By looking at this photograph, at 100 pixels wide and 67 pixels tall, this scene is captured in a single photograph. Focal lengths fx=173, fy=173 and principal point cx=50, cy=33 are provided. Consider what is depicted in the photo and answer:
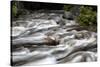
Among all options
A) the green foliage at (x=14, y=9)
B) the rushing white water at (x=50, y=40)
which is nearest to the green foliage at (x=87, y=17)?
the rushing white water at (x=50, y=40)

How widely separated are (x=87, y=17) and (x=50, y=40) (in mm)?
575

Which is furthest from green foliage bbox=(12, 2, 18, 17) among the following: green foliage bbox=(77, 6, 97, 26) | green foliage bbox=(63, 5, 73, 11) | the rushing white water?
green foliage bbox=(77, 6, 97, 26)

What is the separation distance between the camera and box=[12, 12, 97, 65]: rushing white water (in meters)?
1.94

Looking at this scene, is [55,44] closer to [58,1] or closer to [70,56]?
[70,56]

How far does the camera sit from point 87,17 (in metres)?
2.21

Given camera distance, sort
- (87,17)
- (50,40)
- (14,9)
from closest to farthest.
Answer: (14,9)
(50,40)
(87,17)

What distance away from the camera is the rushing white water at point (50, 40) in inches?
76.3

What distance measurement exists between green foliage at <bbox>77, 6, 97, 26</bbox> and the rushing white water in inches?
3.5

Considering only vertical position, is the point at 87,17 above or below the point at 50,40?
above

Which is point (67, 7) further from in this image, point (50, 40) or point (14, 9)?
point (14, 9)

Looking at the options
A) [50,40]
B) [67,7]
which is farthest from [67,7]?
[50,40]

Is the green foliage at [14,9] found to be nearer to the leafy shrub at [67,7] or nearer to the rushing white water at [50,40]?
the rushing white water at [50,40]

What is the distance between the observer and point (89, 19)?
2207 mm

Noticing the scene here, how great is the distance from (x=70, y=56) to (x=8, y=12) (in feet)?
2.94
